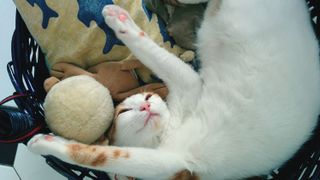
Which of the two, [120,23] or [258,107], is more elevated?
[120,23]

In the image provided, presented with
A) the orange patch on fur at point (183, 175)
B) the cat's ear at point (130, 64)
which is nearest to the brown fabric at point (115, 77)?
the cat's ear at point (130, 64)

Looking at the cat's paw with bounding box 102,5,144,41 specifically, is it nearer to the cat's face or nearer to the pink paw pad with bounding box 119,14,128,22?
the pink paw pad with bounding box 119,14,128,22

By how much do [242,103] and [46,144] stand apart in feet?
1.47

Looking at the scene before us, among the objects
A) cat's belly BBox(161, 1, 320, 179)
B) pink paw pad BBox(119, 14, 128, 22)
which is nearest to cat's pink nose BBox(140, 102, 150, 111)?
cat's belly BBox(161, 1, 320, 179)

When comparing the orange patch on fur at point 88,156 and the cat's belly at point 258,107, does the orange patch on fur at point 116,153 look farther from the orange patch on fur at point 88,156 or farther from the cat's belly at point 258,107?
the cat's belly at point 258,107

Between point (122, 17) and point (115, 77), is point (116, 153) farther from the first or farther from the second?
point (122, 17)

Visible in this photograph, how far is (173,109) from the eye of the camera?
1045mm

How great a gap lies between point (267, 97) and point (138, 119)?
0.30 m

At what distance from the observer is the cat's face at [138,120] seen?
3.13 feet

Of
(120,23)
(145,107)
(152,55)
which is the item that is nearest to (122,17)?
(120,23)

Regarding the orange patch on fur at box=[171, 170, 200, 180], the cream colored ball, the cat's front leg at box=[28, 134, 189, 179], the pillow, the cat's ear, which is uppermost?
the pillow

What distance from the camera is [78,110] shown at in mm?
953

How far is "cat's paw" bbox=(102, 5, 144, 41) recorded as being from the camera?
103 cm

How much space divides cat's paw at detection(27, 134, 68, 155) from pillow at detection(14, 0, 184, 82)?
0.23m
